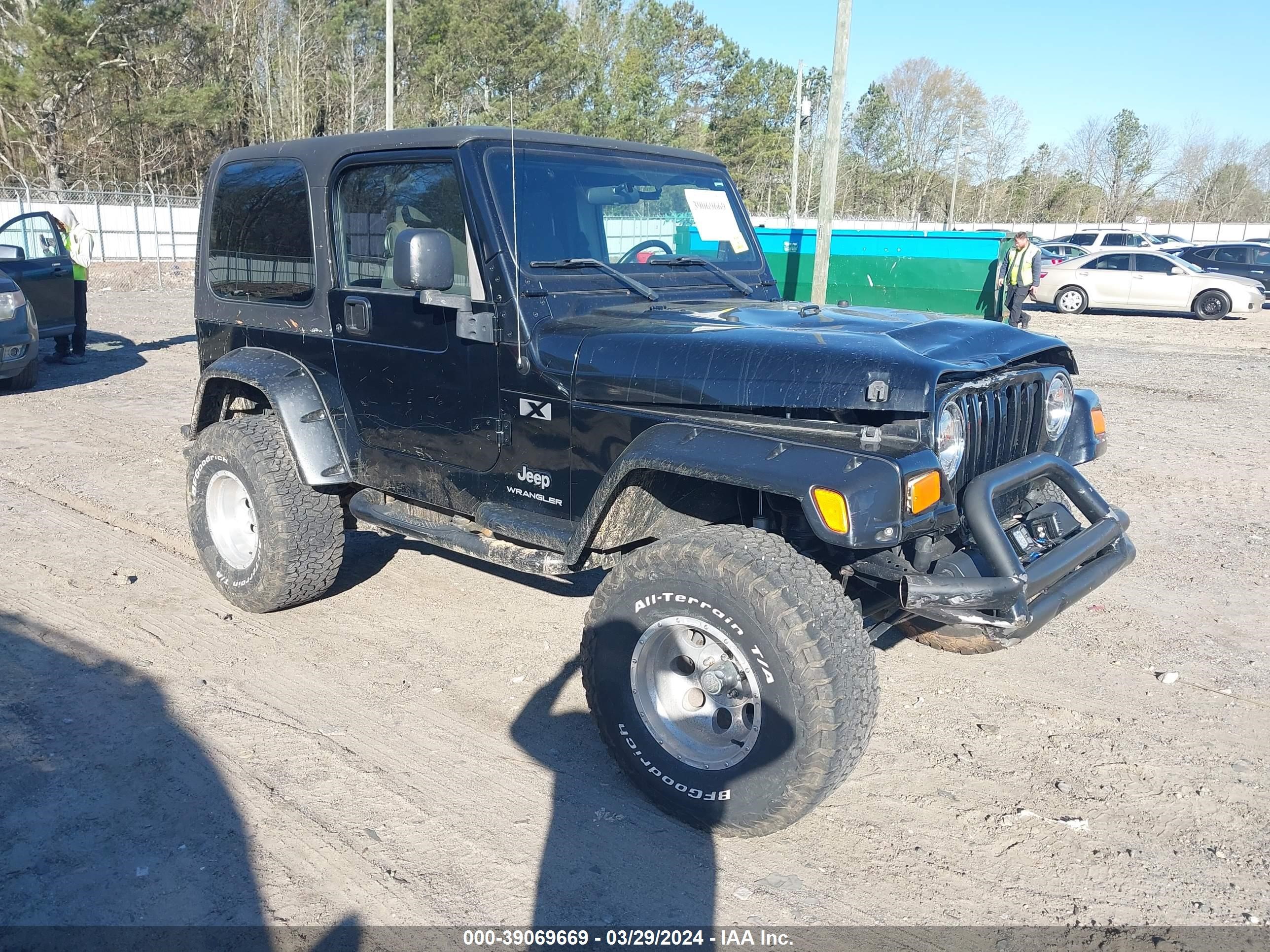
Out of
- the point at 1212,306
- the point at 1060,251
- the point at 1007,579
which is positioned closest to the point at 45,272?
the point at 1007,579

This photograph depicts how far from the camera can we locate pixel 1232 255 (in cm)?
2473

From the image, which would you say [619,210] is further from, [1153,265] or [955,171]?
[955,171]

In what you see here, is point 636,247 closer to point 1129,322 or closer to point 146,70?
point 1129,322

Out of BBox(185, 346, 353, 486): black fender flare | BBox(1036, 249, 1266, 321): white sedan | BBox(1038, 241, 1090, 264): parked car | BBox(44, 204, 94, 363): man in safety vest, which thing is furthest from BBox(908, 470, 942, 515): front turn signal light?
BBox(1038, 241, 1090, 264): parked car

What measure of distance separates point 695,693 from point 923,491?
1026 millimetres

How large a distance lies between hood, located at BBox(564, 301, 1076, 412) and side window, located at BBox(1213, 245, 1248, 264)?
2493 cm

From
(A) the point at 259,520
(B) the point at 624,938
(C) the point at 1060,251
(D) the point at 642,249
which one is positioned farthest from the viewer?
(C) the point at 1060,251

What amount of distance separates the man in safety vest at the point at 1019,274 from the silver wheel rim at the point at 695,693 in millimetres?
14206

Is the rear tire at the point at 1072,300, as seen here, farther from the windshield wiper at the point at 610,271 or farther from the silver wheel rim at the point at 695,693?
the silver wheel rim at the point at 695,693

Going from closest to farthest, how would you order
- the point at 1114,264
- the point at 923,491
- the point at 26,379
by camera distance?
the point at 923,491, the point at 26,379, the point at 1114,264

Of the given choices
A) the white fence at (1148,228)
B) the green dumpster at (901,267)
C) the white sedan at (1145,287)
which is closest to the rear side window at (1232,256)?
the white sedan at (1145,287)

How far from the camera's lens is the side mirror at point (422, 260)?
142 inches

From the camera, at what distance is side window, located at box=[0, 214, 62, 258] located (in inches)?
479

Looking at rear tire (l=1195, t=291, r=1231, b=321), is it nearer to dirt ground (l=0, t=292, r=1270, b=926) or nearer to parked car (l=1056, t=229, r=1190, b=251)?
parked car (l=1056, t=229, r=1190, b=251)
